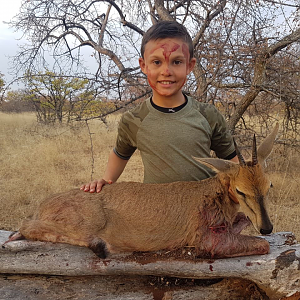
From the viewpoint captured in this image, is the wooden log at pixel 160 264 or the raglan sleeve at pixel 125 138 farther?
the raglan sleeve at pixel 125 138

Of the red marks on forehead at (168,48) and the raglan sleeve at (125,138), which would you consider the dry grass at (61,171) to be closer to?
the raglan sleeve at (125,138)

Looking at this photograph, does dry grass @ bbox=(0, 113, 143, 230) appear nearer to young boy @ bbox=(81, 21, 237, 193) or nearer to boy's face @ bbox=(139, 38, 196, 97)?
young boy @ bbox=(81, 21, 237, 193)

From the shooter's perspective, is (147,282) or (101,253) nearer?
(101,253)

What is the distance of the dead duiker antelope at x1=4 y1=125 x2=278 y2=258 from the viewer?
260cm

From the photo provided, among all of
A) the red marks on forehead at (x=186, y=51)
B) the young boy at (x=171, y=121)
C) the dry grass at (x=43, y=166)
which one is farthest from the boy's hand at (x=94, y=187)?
the dry grass at (x=43, y=166)

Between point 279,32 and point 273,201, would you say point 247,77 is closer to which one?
point 279,32

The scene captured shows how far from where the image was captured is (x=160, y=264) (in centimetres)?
270

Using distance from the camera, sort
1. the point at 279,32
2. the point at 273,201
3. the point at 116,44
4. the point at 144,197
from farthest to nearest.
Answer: the point at 116,44 < the point at 273,201 < the point at 279,32 < the point at 144,197

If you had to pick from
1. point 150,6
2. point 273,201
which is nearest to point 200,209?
point 273,201

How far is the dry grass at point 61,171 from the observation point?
6288 millimetres

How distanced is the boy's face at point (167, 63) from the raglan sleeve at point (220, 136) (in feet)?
1.77

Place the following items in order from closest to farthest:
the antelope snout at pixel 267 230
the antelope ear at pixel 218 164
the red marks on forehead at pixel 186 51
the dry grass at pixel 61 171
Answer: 1. the antelope snout at pixel 267 230
2. the antelope ear at pixel 218 164
3. the red marks on forehead at pixel 186 51
4. the dry grass at pixel 61 171

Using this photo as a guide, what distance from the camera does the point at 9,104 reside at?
103 feet

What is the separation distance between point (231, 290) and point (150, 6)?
6.41m
